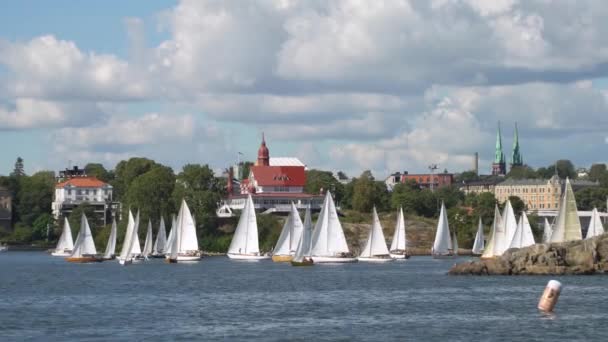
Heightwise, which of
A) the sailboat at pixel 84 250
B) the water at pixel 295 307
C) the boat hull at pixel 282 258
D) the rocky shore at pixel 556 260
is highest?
the sailboat at pixel 84 250

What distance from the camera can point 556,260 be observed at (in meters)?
97.1

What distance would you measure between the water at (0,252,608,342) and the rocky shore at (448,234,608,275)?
129 inches

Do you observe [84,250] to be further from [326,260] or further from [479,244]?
[479,244]

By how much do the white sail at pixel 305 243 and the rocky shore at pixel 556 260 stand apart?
2648 centimetres

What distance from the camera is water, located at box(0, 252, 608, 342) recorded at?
2254 inches

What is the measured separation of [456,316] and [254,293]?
21568mm

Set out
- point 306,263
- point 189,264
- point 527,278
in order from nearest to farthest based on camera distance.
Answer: point 527,278
point 306,263
point 189,264

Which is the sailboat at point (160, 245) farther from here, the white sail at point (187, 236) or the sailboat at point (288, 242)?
the sailboat at point (288, 242)

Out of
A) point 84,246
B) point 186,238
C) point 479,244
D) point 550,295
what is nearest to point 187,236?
point 186,238

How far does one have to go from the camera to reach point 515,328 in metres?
58.7

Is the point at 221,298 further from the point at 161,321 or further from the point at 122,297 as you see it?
the point at 161,321

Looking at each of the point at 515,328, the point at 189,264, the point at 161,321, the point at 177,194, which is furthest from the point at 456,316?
the point at 177,194

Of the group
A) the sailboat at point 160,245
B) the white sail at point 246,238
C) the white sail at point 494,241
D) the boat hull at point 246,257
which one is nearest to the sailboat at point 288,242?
the boat hull at point 246,257

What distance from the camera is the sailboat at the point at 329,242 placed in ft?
407
